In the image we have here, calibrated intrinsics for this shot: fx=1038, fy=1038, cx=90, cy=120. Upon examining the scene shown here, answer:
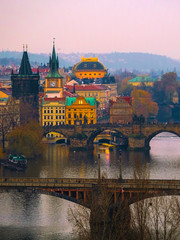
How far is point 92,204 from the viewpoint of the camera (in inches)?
3270

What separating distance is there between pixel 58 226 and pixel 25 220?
4.15m

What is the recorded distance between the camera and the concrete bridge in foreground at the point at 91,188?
3427 inches

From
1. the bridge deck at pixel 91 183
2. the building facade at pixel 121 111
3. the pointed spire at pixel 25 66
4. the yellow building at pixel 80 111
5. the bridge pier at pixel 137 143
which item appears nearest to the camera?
the bridge deck at pixel 91 183

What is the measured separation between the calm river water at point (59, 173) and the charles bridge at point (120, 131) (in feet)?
7.38

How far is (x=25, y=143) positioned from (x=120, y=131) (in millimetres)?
25619

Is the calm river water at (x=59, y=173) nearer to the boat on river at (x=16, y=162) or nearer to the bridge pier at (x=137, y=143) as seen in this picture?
the boat on river at (x=16, y=162)

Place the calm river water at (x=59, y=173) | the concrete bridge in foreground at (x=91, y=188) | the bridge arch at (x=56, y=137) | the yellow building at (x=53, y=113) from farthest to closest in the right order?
the yellow building at (x=53, y=113) → the bridge arch at (x=56, y=137) → the calm river water at (x=59, y=173) → the concrete bridge in foreground at (x=91, y=188)

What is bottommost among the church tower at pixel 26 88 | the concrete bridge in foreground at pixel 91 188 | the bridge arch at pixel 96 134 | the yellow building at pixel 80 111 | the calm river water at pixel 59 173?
the calm river water at pixel 59 173

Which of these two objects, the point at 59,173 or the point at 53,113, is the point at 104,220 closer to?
the point at 59,173

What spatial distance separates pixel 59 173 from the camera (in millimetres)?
129000

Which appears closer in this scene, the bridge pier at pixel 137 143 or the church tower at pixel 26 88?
the bridge pier at pixel 137 143

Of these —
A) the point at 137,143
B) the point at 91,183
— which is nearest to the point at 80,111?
the point at 137,143

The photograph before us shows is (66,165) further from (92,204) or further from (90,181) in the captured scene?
(92,204)

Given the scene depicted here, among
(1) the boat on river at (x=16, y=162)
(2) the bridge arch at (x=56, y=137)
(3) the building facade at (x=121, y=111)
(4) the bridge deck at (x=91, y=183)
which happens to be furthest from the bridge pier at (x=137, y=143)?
(4) the bridge deck at (x=91, y=183)
